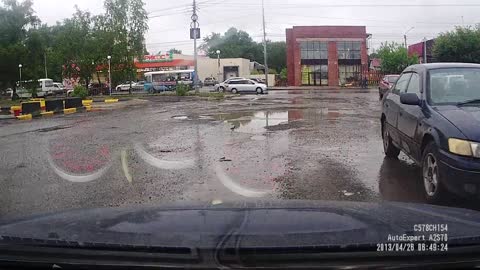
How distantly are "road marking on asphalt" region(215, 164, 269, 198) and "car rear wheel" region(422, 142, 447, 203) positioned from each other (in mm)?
1973

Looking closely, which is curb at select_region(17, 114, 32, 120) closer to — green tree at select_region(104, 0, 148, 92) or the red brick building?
green tree at select_region(104, 0, 148, 92)

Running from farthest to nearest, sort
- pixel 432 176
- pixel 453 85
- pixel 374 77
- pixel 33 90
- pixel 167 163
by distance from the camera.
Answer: pixel 374 77, pixel 33 90, pixel 167 163, pixel 453 85, pixel 432 176

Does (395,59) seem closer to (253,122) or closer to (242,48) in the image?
(253,122)

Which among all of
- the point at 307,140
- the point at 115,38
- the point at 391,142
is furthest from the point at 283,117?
the point at 115,38

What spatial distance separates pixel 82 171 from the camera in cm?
835

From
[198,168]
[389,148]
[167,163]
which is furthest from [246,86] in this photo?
[198,168]

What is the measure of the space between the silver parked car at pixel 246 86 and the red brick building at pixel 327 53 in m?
18.7

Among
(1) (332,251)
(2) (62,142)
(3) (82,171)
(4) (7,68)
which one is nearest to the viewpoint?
(1) (332,251)

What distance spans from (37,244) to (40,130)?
14.6 metres

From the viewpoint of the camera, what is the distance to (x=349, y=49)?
62.4m

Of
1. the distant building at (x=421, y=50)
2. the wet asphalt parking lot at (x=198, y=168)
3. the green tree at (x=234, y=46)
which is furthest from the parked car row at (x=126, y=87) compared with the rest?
the green tree at (x=234, y=46)

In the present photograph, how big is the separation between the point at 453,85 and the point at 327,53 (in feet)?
187

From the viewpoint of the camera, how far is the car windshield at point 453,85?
6.29 m

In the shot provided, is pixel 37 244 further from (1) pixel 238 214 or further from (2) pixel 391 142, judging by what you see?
(2) pixel 391 142
